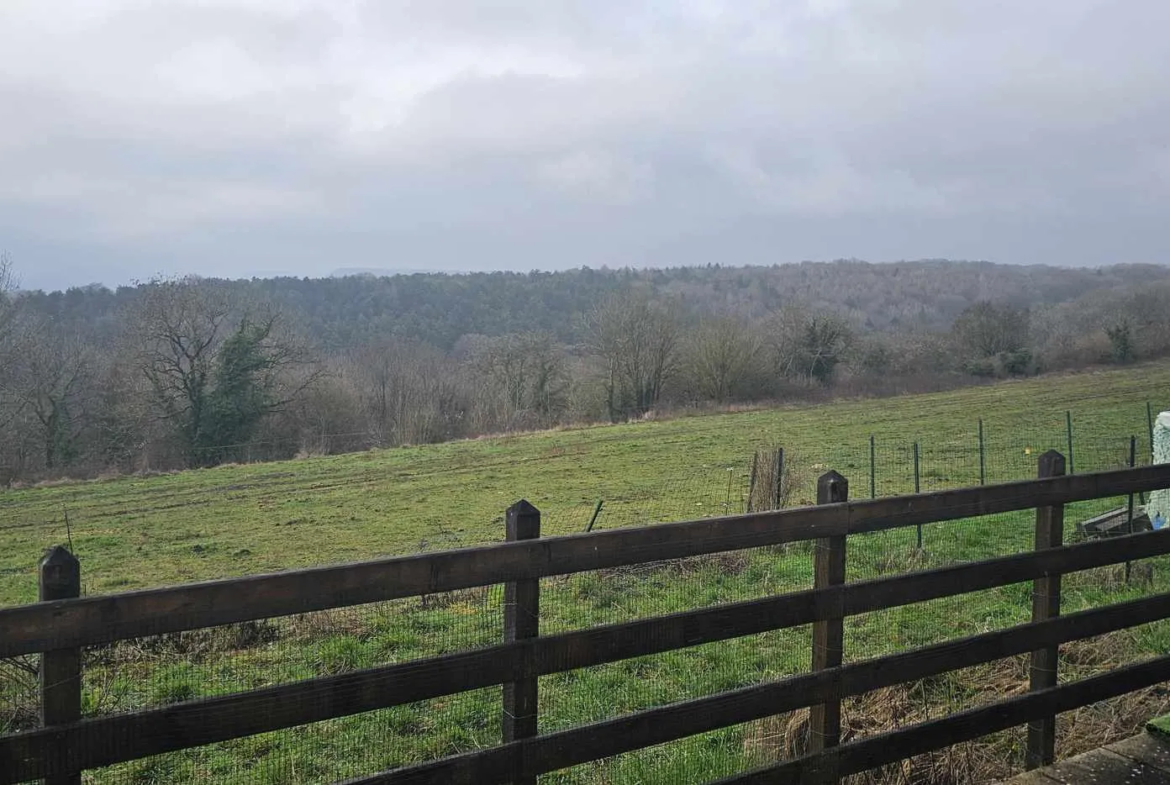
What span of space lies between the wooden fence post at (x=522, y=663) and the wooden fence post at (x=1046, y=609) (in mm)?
2681

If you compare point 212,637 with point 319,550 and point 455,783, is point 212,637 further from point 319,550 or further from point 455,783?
point 319,550

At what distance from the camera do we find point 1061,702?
14.2 ft

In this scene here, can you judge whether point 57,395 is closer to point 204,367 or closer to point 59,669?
point 204,367

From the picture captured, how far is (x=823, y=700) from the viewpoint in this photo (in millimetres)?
3672

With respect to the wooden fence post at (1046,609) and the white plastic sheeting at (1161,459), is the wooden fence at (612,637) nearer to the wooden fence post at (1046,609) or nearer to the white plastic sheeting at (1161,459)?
the wooden fence post at (1046,609)

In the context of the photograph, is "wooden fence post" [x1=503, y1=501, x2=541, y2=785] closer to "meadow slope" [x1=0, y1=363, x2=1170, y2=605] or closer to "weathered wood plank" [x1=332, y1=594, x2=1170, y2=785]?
"weathered wood plank" [x1=332, y1=594, x2=1170, y2=785]

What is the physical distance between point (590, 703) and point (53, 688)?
13.5 feet

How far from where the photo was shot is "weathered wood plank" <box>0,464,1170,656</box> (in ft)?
8.18

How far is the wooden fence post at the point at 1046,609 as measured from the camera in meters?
4.33

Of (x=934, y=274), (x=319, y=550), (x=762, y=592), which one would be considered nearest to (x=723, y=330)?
(x=319, y=550)

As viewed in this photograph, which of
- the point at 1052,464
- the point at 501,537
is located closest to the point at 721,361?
the point at 501,537

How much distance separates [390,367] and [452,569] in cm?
5216

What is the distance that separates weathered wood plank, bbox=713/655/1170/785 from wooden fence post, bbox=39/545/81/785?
2.27m

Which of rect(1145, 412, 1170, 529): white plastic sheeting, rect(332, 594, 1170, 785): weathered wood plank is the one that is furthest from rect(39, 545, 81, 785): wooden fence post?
rect(1145, 412, 1170, 529): white plastic sheeting
